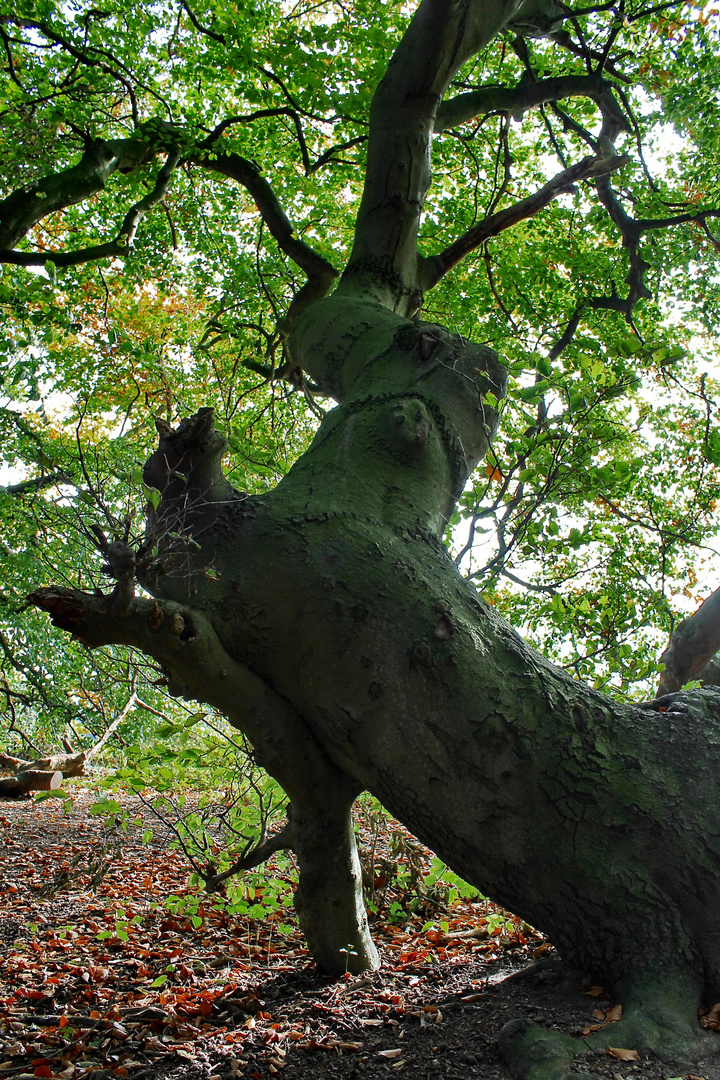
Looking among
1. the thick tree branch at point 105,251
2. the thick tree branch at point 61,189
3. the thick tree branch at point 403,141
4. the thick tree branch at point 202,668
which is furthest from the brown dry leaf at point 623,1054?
the thick tree branch at point 61,189

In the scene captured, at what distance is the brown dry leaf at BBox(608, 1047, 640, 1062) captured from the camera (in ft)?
4.99

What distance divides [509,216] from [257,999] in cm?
479

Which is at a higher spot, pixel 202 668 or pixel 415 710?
pixel 202 668

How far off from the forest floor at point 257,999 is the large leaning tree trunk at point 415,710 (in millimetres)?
164

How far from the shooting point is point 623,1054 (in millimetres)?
1537

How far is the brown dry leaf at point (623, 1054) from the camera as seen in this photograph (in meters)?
1.52

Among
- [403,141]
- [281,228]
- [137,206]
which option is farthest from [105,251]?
[403,141]

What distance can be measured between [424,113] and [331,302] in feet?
4.90

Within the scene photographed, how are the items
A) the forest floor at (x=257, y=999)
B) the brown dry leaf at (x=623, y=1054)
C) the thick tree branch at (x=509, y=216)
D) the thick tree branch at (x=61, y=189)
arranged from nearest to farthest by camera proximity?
the brown dry leaf at (x=623, y=1054), the forest floor at (x=257, y=999), the thick tree branch at (x=509, y=216), the thick tree branch at (x=61, y=189)

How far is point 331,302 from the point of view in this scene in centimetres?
382

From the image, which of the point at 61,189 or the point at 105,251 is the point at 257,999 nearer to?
the point at 105,251

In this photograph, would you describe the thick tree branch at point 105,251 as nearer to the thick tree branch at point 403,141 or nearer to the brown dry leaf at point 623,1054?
the thick tree branch at point 403,141

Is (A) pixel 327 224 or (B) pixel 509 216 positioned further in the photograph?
(A) pixel 327 224

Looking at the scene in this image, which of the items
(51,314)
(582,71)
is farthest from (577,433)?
(582,71)
